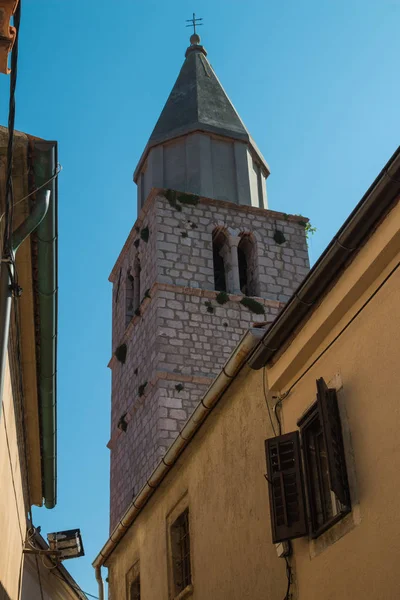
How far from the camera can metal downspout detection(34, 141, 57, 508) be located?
24.2ft

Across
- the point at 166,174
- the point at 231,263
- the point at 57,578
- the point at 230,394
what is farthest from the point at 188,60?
the point at 230,394

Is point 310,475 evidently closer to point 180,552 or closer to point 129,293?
point 180,552

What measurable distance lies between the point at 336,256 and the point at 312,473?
1.86 metres

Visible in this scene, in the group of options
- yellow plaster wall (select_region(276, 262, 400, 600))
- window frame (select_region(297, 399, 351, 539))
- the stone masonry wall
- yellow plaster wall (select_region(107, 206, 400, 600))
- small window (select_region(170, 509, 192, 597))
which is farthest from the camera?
the stone masonry wall

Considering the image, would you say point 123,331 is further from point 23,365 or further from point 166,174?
point 23,365

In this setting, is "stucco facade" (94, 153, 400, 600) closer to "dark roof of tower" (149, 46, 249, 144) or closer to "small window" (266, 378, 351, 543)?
"small window" (266, 378, 351, 543)

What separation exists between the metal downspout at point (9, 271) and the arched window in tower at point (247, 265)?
59.4 feet

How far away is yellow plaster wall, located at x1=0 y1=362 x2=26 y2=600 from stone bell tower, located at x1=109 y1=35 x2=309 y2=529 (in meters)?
10.1

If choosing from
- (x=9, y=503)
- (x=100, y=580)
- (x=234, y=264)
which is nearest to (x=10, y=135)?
(x=9, y=503)

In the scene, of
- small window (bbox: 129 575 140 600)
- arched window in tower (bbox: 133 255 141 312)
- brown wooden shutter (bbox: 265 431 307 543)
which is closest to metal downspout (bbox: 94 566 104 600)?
small window (bbox: 129 575 140 600)

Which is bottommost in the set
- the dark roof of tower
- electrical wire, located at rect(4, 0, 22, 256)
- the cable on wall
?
the cable on wall

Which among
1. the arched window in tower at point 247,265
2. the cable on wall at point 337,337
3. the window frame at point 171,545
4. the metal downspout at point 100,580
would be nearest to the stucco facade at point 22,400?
the window frame at point 171,545

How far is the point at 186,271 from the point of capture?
24453 mm

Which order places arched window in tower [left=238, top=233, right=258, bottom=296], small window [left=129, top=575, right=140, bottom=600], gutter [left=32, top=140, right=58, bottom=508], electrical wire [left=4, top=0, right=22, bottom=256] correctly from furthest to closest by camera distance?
arched window in tower [left=238, top=233, right=258, bottom=296] < small window [left=129, top=575, right=140, bottom=600] < gutter [left=32, top=140, right=58, bottom=508] < electrical wire [left=4, top=0, right=22, bottom=256]
